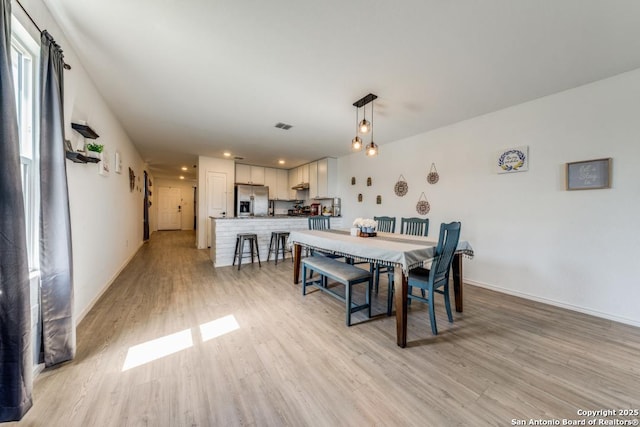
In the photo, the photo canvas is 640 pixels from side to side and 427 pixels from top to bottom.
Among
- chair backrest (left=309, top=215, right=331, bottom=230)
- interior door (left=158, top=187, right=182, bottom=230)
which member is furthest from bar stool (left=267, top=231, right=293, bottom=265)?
interior door (left=158, top=187, right=182, bottom=230)

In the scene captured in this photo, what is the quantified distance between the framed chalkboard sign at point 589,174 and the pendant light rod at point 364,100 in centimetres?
243

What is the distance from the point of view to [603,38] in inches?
75.2

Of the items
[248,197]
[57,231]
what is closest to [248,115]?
[57,231]

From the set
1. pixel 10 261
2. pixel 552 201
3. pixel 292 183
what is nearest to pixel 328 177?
pixel 292 183

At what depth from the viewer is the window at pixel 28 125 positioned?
4.86 feet

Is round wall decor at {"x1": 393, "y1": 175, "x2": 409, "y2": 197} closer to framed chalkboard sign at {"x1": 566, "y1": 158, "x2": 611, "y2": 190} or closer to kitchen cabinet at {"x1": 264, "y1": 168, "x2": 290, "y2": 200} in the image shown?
framed chalkboard sign at {"x1": 566, "y1": 158, "x2": 611, "y2": 190}

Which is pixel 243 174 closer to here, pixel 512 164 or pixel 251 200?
pixel 251 200

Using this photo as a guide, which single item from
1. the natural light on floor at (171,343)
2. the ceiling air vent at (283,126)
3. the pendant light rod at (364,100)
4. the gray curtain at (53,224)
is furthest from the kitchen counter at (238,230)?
the pendant light rod at (364,100)

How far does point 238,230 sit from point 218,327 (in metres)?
2.66

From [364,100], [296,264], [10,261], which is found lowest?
[296,264]

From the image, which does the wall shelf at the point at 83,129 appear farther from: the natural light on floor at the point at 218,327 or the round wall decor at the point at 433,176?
the round wall decor at the point at 433,176

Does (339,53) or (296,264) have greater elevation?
(339,53)

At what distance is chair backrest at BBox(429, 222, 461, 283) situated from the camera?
80.7 inches

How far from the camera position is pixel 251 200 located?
275 inches
